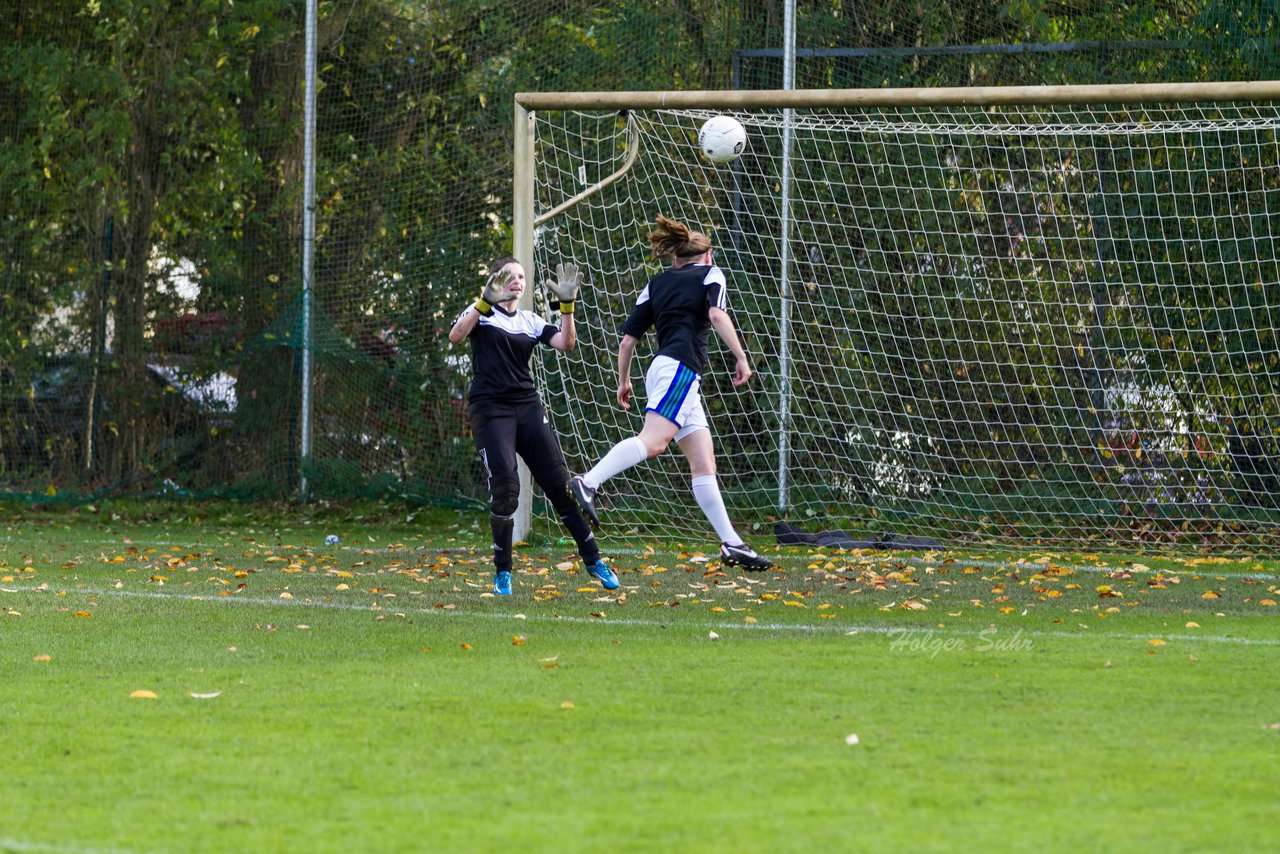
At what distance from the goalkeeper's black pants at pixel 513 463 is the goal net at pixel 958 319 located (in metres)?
3.01

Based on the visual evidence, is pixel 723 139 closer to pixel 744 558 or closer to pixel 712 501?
pixel 712 501

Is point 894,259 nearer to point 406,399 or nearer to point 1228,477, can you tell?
point 1228,477

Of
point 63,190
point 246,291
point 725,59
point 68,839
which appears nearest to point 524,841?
point 68,839

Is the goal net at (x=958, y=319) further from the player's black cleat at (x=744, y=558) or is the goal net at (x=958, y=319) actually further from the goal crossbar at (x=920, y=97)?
the player's black cleat at (x=744, y=558)

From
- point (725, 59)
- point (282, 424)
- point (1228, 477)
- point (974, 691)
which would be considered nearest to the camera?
point (974, 691)

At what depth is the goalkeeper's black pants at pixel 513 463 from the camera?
841 cm

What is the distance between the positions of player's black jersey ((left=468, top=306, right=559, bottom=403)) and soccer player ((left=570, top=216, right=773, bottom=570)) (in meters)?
0.60

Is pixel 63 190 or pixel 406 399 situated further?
pixel 63 190

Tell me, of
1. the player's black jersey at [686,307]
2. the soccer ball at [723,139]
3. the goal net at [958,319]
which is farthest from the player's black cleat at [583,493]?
the goal net at [958,319]

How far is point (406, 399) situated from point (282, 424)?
1.28 m

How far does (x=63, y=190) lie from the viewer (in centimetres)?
1590

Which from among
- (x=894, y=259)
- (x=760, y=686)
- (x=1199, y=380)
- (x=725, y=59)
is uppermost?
(x=725, y=59)

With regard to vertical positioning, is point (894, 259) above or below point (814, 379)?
above

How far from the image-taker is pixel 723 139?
34.0 ft
